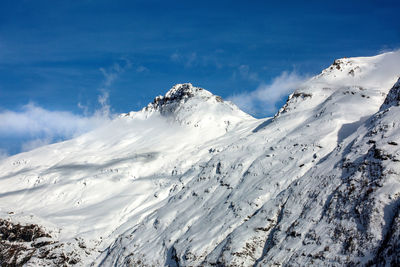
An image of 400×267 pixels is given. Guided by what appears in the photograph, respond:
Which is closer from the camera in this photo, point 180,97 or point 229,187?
point 229,187

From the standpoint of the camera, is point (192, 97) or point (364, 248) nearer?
point (364, 248)

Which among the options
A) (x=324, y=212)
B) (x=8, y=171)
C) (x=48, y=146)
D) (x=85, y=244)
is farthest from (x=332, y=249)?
(x=48, y=146)

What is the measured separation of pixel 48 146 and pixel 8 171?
18895 mm

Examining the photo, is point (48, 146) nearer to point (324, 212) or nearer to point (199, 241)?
point (199, 241)

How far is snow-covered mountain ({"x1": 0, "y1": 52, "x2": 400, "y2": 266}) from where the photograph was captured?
3778cm

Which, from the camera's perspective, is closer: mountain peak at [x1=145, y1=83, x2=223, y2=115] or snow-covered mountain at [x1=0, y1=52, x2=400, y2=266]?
snow-covered mountain at [x1=0, y1=52, x2=400, y2=266]

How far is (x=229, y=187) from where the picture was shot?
60.4 m

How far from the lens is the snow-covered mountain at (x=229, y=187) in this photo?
37781 millimetres

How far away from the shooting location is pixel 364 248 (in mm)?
32969

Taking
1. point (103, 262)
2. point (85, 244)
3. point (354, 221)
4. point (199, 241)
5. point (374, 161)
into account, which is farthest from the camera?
point (85, 244)

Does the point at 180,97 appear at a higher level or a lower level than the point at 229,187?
higher

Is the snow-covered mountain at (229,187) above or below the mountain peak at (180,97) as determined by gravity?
below

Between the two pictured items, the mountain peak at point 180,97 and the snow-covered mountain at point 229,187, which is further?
the mountain peak at point 180,97

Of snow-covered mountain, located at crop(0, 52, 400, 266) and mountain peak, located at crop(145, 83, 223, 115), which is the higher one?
mountain peak, located at crop(145, 83, 223, 115)
